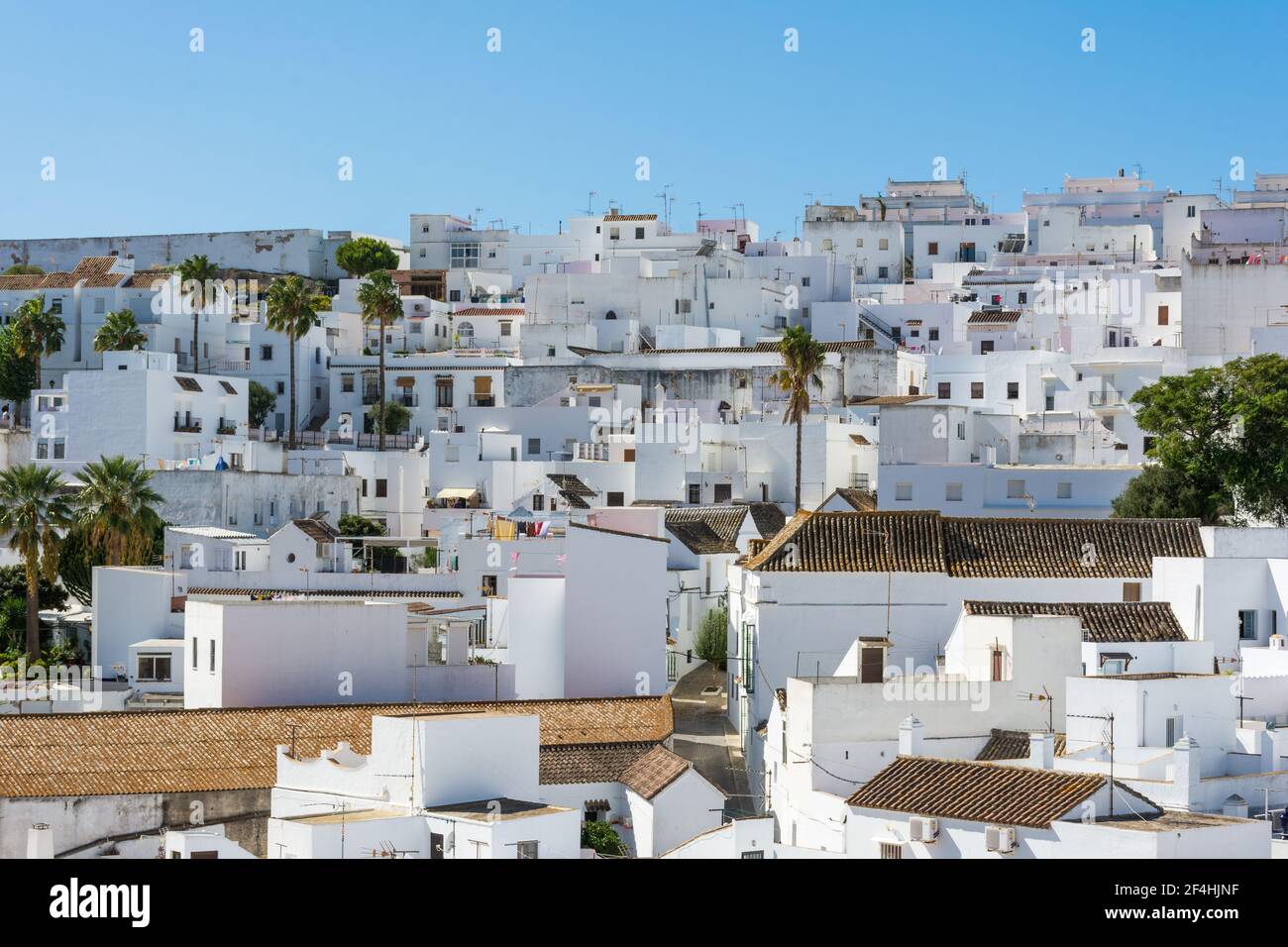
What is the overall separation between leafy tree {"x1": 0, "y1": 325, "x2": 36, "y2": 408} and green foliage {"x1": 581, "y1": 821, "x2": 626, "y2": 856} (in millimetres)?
40793

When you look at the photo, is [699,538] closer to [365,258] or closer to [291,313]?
[291,313]

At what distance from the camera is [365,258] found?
253ft

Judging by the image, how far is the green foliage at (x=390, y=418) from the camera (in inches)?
2335

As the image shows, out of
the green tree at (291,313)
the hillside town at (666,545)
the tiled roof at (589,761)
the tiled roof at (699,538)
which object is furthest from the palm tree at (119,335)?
the tiled roof at (589,761)

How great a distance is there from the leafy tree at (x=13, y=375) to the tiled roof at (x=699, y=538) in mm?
27998

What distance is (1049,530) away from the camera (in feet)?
Answer: 111

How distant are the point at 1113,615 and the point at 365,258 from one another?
51.8 meters

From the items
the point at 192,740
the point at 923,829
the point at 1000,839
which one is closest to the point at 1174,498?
the point at 923,829

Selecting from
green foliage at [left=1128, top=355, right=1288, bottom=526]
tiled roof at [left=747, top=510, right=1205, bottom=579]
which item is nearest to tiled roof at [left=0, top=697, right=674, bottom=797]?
tiled roof at [left=747, top=510, right=1205, bottom=579]

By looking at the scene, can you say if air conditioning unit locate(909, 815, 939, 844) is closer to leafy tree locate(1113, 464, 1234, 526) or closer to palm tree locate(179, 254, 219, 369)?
leafy tree locate(1113, 464, 1234, 526)

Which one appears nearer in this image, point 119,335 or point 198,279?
point 119,335

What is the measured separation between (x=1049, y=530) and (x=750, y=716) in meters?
6.93

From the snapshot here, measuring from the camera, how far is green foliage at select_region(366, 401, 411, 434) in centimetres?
5931
